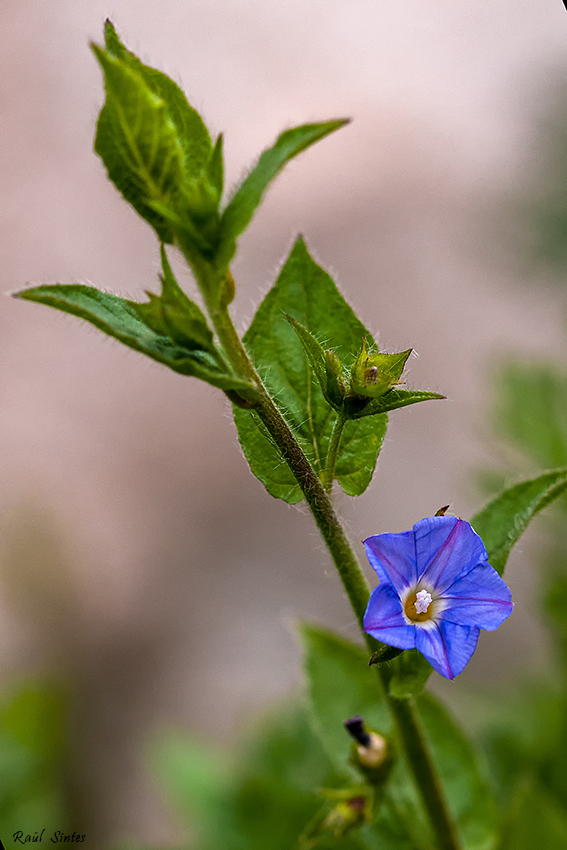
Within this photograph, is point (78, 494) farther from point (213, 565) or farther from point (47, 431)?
point (213, 565)

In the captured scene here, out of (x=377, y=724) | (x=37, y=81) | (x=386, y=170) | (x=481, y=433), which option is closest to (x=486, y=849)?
(x=377, y=724)

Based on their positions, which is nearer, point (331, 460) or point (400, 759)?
point (331, 460)

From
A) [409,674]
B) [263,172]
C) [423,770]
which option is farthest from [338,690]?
[263,172]

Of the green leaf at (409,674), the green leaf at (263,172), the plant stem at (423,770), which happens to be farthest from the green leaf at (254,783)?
the green leaf at (263,172)

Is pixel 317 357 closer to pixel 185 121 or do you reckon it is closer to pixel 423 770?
pixel 185 121

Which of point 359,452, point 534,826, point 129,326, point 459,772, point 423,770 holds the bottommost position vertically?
point 534,826

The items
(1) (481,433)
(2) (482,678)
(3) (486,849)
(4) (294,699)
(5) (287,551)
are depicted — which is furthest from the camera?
(5) (287,551)
